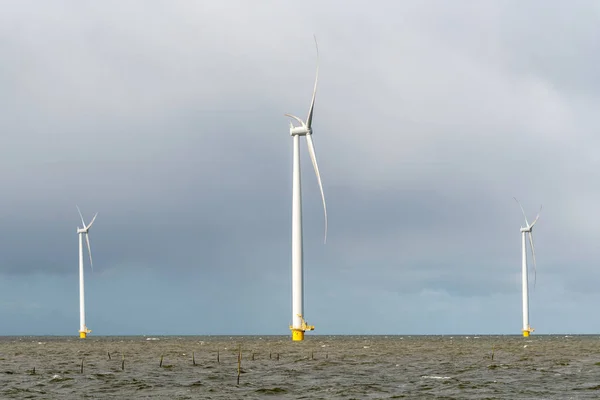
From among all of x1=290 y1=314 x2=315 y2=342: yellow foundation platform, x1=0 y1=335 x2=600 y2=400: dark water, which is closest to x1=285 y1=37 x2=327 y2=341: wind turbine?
x1=290 y1=314 x2=315 y2=342: yellow foundation platform

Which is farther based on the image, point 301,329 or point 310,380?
point 301,329

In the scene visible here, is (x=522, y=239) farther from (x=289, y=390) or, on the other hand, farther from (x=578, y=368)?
(x=289, y=390)

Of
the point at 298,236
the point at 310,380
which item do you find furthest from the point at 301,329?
the point at 310,380

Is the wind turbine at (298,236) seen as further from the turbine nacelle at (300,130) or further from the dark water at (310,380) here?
the dark water at (310,380)

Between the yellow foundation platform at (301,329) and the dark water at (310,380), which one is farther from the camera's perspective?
the yellow foundation platform at (301,329)

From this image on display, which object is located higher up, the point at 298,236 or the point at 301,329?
the point at 298,236

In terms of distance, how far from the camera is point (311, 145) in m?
109

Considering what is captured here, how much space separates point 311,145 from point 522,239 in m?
93.4

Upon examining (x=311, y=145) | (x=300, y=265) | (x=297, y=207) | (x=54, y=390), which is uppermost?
(x=311, y=145)

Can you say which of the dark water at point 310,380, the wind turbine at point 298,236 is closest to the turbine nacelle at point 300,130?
the wind turbine at point 298,236

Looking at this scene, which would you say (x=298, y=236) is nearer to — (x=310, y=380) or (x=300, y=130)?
(x=300, y=130)

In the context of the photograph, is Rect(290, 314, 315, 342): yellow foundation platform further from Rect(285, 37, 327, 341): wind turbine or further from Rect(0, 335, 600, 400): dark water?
Rect(0, 335, 600, 400): dark water

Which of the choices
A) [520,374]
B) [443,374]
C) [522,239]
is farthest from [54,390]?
[522,239]

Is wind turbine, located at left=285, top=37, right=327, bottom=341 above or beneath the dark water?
above
